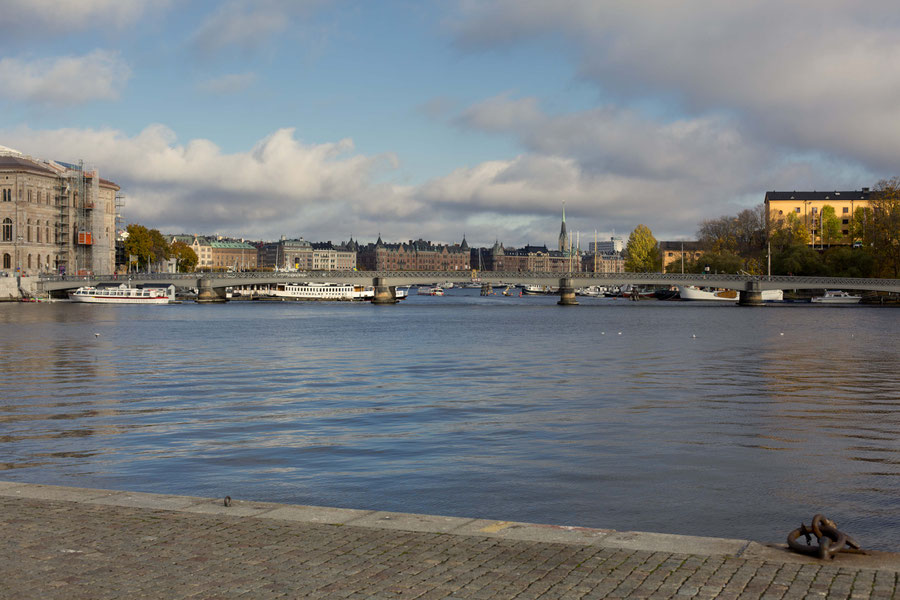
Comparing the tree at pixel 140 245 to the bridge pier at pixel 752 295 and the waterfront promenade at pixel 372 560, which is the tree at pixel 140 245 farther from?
the waterfront promenade at pixel 372 560

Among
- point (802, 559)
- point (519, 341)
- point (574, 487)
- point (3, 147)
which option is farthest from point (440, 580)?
point (3, 147)

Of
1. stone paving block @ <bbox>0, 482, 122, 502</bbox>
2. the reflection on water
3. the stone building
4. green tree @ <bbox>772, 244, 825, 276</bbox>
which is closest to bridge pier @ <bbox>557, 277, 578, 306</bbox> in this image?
green tree @ <bbox>772, 244, 825, 276</bbox>

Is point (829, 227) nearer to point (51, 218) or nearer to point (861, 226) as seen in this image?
point (861, 226)

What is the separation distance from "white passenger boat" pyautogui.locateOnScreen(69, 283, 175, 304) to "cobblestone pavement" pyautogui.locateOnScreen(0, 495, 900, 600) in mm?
143386

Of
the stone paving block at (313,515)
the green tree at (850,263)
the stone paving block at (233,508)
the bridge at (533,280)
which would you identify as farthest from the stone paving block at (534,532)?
the green tree at (850,263)

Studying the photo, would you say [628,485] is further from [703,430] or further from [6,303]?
[6,303]

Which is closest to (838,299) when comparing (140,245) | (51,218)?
(140,245)

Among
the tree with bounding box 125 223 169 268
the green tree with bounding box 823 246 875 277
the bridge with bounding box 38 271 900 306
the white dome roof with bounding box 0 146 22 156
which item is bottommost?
the bridge with bounding box 38 271 900 306

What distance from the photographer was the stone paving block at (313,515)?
10930 mm

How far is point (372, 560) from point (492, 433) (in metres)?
12.9

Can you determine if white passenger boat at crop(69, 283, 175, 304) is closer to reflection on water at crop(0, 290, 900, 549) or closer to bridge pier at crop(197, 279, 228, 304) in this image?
bridge pier at crop(197, 279, 228, 304)

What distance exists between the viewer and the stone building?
153000mm

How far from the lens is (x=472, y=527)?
10.6 m

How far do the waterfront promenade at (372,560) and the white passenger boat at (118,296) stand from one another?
143 m
